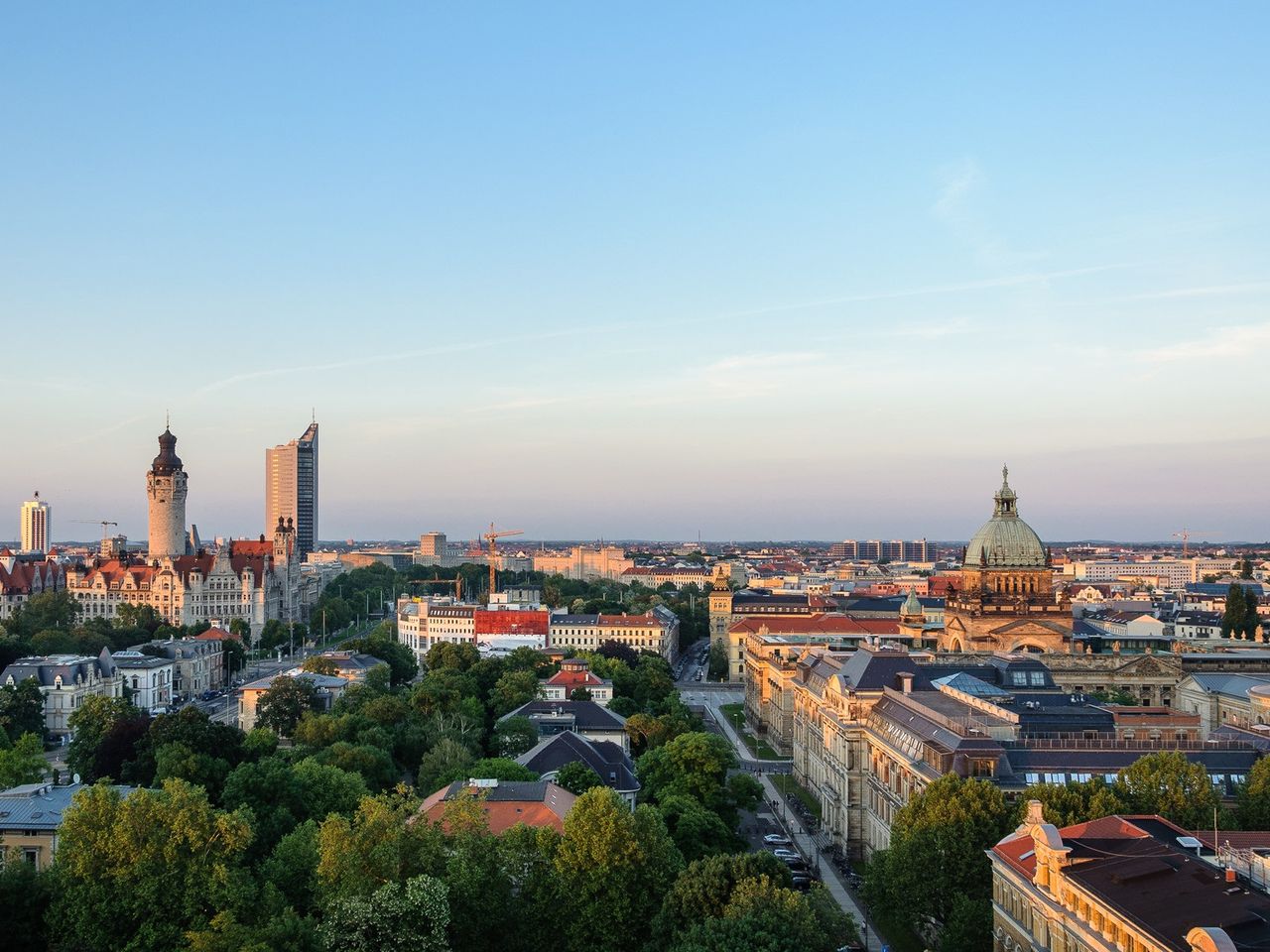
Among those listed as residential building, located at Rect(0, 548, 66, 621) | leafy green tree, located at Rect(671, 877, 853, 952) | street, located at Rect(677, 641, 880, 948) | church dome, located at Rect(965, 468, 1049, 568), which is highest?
church dome, located at Rect(965, 468, 1049, 568)

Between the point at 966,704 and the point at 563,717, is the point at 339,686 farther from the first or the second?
the point at 966,704

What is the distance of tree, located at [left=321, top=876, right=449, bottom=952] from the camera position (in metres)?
38.8

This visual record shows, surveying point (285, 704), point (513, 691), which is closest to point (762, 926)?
point (285, 704)

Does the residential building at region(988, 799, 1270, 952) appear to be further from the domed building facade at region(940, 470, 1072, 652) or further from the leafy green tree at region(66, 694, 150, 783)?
the domed building facade at region(940, 470, 1072, 652)

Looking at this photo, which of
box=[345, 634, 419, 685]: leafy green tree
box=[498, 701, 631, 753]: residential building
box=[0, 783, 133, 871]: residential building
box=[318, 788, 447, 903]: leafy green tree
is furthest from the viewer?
box=[345, 634, 419, 685]: leafy green tree

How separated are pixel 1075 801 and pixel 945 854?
17.6 ft

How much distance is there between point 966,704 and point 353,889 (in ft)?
127

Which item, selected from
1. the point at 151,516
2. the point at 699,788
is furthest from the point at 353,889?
the point at 151,516

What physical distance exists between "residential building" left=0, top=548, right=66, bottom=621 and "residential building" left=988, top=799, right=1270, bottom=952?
164 m

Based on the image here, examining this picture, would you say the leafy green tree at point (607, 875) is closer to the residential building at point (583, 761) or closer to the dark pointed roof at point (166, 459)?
the residential building at point (583, 761)

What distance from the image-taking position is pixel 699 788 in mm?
67125

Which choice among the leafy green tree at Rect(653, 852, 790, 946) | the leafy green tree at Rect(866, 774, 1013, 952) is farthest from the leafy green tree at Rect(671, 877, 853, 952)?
the leafy green tree at Rect(866, 774, 1013, 952)

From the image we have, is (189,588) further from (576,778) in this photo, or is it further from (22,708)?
(576,778)

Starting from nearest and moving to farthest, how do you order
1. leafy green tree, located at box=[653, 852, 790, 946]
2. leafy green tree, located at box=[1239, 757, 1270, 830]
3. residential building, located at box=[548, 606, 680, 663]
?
leafy green tree, located at box=[653, 852, 790, 946], leafy green tree, located at box=[1239, 757, 1270, 830], residential building, located at box=[548, 606, 680, 663]
